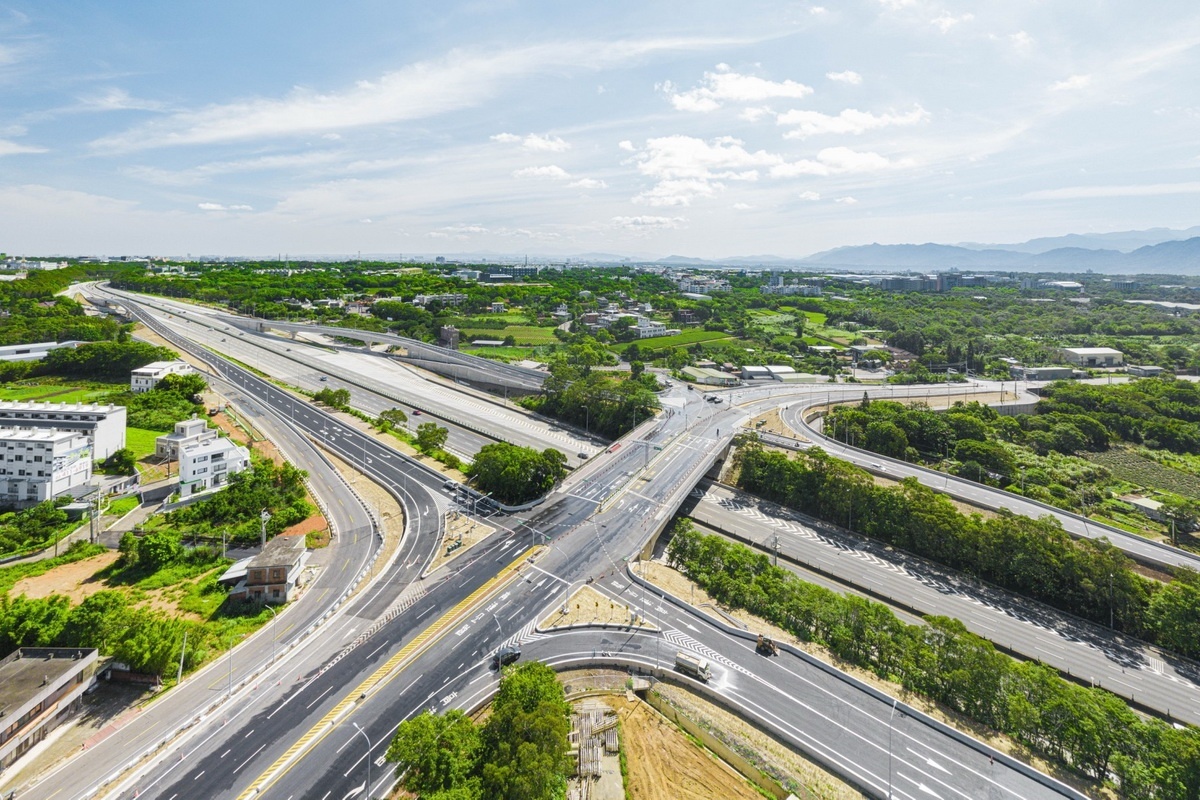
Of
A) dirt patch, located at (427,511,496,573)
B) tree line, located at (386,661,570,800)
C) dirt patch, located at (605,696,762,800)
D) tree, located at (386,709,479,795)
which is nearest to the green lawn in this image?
dirt patch, located at (427,511,496,573)

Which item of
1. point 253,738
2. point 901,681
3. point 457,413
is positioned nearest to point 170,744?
point 253,738

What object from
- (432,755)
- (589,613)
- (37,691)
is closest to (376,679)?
(432,755)

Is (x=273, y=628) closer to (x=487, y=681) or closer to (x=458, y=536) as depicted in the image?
(x=458, y=536)

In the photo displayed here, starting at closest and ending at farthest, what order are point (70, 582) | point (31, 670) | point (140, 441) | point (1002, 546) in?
point (31, 670), point (70, 582), point (1002, 546), point (140, 441)

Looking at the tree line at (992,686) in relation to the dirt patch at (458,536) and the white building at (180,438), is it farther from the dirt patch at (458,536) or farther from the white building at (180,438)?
the white building at (180,438)

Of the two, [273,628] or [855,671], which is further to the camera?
[273,628]

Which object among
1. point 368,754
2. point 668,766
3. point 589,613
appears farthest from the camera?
point 589,613

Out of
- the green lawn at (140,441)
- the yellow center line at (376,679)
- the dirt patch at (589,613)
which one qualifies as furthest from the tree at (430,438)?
the dirt patch at (589,613)
